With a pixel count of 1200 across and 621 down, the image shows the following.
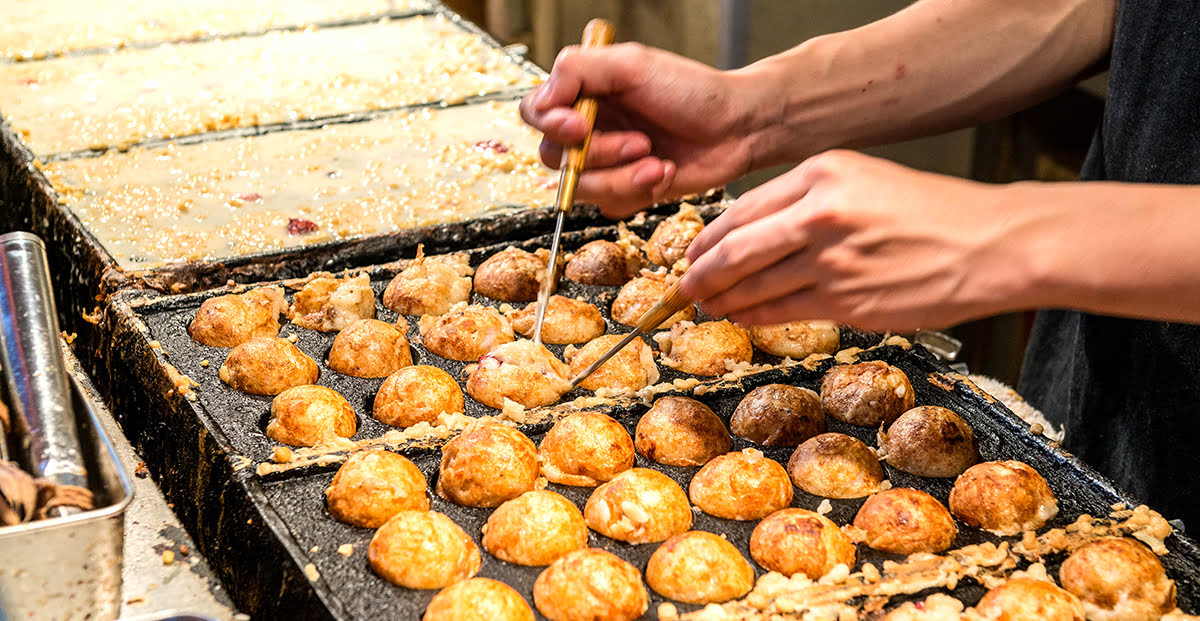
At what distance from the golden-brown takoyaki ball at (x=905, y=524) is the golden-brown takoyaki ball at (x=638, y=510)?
304 mm

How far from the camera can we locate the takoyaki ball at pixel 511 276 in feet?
8.66

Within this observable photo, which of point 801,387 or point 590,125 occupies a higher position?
point 590,125

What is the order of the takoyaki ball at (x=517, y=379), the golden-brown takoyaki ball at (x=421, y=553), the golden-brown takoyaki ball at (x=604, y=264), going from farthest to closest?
the golden-brown takoyaki ball at (x=604, y=264) → the takoyaki ball at (x=517, y=379) → the golden-brown takoyaki ball at (x=421, y=553)

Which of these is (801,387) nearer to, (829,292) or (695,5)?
(829,292)

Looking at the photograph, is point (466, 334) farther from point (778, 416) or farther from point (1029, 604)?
point (1029, 604)

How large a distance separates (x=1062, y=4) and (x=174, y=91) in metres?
2.78

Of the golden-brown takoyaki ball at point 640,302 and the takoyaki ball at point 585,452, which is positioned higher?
the golden-brown takoyaki ball at point 640,302

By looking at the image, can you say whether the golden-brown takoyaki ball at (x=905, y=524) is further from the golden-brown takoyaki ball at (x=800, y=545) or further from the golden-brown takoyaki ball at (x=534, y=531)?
the golden-brown takoyaki ball at (x=534, y=531)

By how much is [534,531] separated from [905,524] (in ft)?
1.98

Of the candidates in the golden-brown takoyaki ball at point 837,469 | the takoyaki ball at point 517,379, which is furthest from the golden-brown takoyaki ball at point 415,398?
the golden-brown takoyaki ball at point 837,469

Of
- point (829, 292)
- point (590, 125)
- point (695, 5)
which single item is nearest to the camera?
point (829, 292)

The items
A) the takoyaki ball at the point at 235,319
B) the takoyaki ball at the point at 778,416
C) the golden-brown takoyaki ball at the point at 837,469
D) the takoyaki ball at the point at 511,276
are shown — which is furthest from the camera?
the takoyaki ball at the point at 511,276

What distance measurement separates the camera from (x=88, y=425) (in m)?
1.62

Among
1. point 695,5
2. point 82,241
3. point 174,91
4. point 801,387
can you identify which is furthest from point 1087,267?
point 695,5
